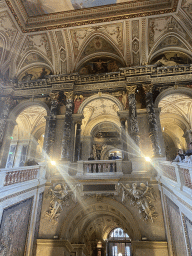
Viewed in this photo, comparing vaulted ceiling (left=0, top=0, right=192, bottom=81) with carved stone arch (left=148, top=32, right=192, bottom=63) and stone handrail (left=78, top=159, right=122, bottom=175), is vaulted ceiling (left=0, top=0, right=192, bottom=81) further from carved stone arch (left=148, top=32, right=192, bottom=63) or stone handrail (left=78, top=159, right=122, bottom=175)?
stone handrail (left=78, top=159, right=122, bottom=175)

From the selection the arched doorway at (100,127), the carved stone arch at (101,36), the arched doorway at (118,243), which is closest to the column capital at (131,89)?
the arched doorway at (100,127)

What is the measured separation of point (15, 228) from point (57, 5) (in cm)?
1084

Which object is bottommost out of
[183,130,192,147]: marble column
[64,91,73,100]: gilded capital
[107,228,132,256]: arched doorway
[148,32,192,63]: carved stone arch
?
[107,228,132,256]: arched doorway

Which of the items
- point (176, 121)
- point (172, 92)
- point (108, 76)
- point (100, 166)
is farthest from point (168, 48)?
point (100, 166)

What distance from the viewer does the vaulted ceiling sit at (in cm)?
952

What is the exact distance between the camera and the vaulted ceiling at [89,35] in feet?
31.2

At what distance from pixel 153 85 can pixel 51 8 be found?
7.20 m

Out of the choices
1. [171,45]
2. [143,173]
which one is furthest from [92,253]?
[171,45]

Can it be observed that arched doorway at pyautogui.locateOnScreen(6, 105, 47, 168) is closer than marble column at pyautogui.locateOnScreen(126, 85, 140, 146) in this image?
No

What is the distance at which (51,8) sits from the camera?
973 centimetres

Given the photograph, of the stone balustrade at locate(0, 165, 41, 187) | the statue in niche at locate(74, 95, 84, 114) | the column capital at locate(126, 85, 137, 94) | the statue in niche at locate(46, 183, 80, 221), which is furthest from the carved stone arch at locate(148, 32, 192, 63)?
the stone balustrade at locate(0, 165, 41, 187)

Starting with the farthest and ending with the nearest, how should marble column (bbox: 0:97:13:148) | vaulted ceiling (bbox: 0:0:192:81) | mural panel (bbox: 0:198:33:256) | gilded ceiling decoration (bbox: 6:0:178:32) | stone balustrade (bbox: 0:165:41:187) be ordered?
marble column (bbox: 0:97:13:148) < vaulted ceiling (bbox: 0:0:192:81) < gilded ceiling decoration (bbox: 6:0:178:32) < mural panel (bbox: 0:198:33:256) < stone balustrade (bbox: 0:165:41:187)

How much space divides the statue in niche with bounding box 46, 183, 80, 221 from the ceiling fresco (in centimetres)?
944

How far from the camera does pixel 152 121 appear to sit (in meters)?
8.94
